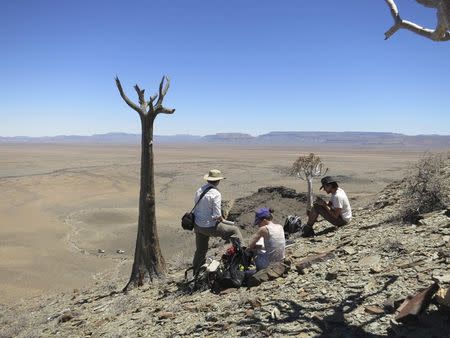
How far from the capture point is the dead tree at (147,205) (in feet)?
31.9

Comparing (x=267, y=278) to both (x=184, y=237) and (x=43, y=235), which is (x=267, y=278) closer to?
(x=184, y=237)

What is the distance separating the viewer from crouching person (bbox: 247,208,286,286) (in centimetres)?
678

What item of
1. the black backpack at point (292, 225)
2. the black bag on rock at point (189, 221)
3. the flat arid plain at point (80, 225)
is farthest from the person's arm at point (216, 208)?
the flat arid plain at point (80, 225)

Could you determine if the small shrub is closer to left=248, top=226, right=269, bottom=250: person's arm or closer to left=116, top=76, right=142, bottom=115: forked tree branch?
left=248, top=226, right=269, bottom=250: person's arm

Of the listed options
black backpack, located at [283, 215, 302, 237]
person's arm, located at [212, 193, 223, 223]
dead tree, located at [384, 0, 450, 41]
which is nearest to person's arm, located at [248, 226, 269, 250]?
person's arm, located at [212, 193, 223, 223]

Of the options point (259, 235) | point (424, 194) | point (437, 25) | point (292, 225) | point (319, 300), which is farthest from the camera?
point (292, 225)

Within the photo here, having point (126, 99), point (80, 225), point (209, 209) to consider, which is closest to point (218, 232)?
point (209, 209)

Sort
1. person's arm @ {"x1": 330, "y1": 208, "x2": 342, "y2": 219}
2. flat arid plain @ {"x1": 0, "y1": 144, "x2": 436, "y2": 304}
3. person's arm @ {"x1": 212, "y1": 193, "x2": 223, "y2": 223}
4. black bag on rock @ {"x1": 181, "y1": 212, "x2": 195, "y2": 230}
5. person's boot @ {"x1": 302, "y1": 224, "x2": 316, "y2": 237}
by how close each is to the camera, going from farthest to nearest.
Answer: flat arid plain @ {"x1": 0, "y1": 144, "x2": 436, "y2": 304}
person's boot @ {"x1": 302, "y1": 224, "x2": 316, "y2": 237}
person's arm @ {"x1": 330, "y1": 208, "x2": 342, "y2": 219}
black bag on rock @ {"x1": 181, "y1": 212, "x2": 195, "y2": 230}
person's arm @ {"x1": 212, "y1": 193, "x2": 223, "y2": 223}

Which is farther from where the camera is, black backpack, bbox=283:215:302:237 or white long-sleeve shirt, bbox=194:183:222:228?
black backpack, bbox=283:215:302:237

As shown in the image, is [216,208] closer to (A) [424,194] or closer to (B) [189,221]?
(B) [189,221]

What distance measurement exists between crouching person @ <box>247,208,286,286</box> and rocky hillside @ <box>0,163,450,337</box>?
0.52ft

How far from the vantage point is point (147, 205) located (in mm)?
9883

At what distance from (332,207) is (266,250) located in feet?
8.38

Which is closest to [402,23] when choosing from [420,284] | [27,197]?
[420,284]
